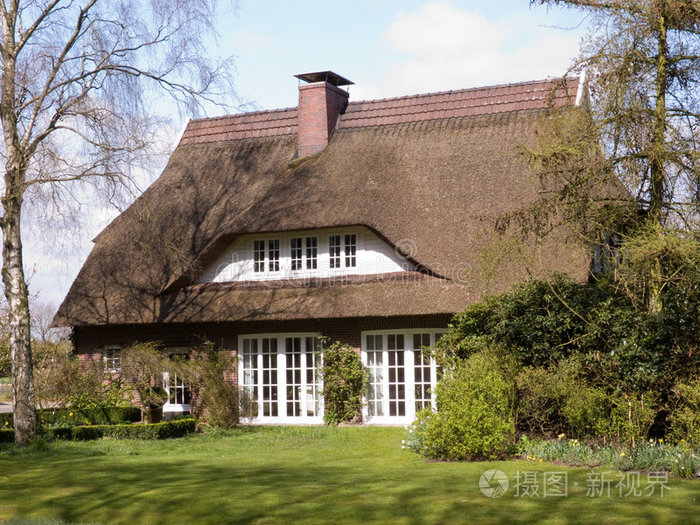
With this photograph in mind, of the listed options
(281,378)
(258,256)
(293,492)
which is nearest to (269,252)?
(258,256)

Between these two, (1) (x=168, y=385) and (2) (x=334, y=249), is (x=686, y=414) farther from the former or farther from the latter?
(1) (x=168, y=385)

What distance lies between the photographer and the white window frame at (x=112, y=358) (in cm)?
1973

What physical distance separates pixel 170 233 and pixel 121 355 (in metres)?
4.12

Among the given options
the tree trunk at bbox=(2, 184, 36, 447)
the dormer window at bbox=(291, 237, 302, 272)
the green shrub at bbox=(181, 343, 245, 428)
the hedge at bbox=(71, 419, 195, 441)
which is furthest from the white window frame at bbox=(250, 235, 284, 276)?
the tree trunk at bbox=(2, 184, 36, 447)

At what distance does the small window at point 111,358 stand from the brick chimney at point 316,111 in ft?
23.8

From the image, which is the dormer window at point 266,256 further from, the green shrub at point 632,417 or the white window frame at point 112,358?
the green shrub at point 632,417

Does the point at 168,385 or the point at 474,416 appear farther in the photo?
the point at 168,385

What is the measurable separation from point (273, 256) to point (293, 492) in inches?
450

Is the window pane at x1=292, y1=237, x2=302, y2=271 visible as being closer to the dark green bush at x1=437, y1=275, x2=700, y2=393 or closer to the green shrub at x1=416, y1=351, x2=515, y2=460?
the dark green bush at x1=437, y1=275, x2=700, y2=393

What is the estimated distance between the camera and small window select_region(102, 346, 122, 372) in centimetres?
1978

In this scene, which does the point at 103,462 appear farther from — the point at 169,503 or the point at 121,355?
the point at 121,355

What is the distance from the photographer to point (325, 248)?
66.1 ft

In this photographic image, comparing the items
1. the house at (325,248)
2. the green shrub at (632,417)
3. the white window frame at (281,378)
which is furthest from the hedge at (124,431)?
the green shrub at (632,417)

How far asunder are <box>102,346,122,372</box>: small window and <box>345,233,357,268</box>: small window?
230 inches
